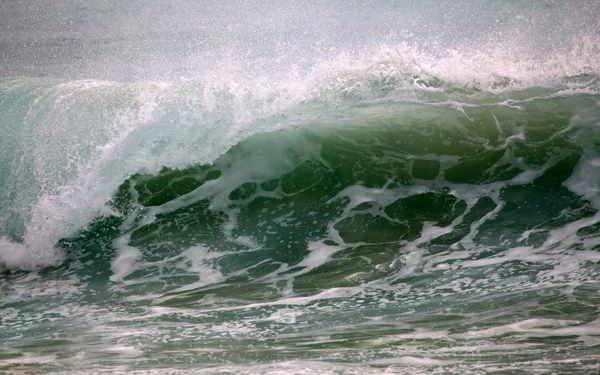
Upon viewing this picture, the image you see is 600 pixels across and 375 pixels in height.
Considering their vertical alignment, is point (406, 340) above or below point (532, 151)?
below

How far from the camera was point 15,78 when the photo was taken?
993cm

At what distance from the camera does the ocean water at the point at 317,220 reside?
2.69m

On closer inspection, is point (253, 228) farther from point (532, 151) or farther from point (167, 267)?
point (532, 151)

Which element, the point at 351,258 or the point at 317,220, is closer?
the point at 351,258

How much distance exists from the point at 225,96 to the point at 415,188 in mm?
1719

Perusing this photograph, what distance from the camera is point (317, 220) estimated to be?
175 inches

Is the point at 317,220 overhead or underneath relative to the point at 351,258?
overhead

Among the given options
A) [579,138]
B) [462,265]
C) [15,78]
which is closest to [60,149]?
[462,265]

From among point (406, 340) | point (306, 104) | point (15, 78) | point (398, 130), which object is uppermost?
point (15, 78)

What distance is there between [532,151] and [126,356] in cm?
348

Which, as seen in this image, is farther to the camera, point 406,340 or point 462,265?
point 462,265

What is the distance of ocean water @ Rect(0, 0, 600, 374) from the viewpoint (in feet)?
8.84

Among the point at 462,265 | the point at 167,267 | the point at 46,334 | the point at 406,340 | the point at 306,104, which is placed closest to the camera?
the point at 406,340

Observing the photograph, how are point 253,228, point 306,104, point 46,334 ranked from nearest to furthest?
point 46,334 < point 253,228 < point 306,104
